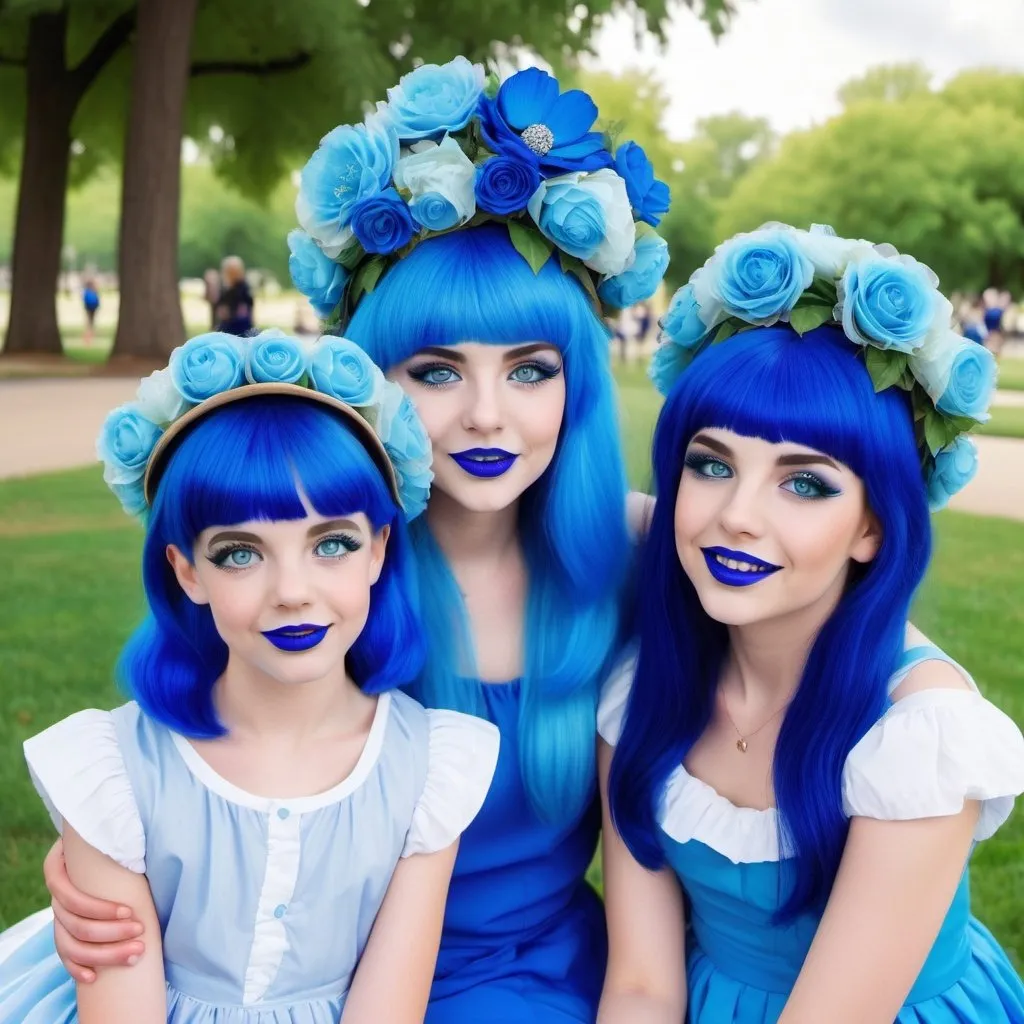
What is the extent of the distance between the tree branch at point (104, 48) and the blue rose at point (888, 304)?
18724 mm

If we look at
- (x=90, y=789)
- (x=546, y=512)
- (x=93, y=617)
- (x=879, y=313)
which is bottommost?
(x=93, y=617)

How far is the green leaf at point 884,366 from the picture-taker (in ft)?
6.45

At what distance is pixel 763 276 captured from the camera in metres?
2.01

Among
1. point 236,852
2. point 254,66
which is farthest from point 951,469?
point 254,66

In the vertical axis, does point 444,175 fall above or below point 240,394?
above

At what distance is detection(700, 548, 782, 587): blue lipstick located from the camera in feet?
6.55

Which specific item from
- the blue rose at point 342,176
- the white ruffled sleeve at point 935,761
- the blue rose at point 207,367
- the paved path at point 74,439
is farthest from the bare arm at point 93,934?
the paved path at point 74,439

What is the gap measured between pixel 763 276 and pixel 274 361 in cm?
82

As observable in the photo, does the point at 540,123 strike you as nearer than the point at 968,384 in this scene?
No

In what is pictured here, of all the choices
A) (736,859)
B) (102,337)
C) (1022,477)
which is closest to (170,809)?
(736,859)

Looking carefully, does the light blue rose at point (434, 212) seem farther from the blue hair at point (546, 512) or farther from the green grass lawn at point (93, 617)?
the green grass lawn at point (93, 617)

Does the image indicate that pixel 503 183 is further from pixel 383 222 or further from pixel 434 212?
pixel 383 222

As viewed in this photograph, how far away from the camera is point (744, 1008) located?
2193 millimetres

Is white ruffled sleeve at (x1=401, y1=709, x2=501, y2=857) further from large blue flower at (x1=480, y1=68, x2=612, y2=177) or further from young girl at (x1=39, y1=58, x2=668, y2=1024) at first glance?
large blue flower at (x1=480, y1=68, x2=612, y2=177)
